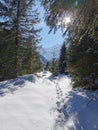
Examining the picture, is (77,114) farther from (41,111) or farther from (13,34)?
(13,34)

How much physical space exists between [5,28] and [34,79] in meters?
12.2

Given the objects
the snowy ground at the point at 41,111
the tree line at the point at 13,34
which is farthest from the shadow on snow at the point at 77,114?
the tree line at the point at 13,34

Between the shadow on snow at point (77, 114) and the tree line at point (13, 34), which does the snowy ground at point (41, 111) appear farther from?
the tree line at point (13, 34)

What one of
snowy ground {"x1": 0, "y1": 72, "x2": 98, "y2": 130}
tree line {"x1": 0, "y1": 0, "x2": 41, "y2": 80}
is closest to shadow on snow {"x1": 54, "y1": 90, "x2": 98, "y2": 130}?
snowy ground {"x1": 0, "y1": 72, "x2": 98, "y2": 130}

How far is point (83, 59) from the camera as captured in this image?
57.8ft

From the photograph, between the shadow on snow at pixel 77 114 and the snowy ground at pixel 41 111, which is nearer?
the snowy ground at pixel 41 111

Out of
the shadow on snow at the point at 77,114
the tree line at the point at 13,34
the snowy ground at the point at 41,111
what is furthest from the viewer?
the tree line at the point at 13,34

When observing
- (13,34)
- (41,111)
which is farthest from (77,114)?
(13,34)

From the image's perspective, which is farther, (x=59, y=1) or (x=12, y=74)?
(x=12, y=74)

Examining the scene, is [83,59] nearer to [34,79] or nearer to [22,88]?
[34,79]

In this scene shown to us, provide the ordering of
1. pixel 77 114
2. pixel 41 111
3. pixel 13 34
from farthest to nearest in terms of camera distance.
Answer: pixel 13 34, pixel 77 114, pixel 41 111

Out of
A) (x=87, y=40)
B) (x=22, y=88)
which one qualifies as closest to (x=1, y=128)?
(x=22, y=88)

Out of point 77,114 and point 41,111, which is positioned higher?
point 41,111

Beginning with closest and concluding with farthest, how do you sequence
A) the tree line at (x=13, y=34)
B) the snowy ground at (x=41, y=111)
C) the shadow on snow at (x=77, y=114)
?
the snowy ground at (x=41, y=111), the shadow on snow at (x=77, y=114), the tree line at (x=13, y=34)
